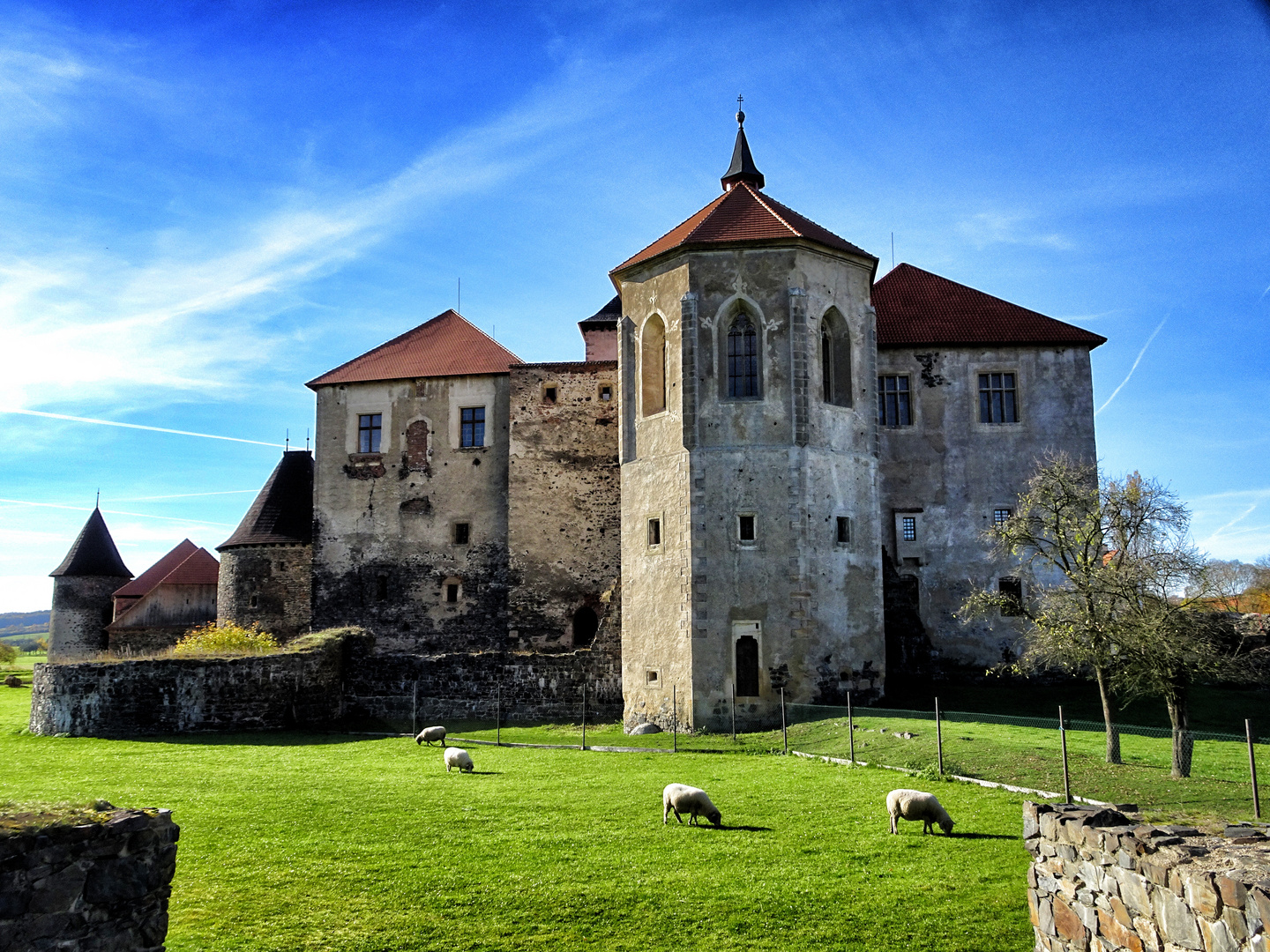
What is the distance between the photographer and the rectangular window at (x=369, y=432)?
36438 millimetres

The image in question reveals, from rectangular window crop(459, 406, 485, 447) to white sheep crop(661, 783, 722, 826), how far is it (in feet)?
78.7

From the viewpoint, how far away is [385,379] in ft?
120

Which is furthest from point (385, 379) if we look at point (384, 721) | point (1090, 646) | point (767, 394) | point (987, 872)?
point (987, 872)

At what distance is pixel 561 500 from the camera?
33750 mm

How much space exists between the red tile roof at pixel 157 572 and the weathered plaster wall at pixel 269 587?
Answer: 11.8 m

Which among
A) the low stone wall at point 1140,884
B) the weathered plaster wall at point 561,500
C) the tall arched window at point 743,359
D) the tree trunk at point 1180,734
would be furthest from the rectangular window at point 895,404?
the low stone wall at point 1140,884

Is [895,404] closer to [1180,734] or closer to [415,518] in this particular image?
[415,518]

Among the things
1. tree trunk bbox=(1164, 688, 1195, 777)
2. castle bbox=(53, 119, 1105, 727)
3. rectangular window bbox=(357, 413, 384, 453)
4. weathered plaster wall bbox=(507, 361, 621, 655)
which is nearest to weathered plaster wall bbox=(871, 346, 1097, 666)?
castle bbox=(53, 119, 1105, 727)

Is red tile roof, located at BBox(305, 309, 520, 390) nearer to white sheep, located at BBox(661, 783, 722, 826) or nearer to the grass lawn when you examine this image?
the grass lawn

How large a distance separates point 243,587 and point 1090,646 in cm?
2939

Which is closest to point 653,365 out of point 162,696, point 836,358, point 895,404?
point 836,358

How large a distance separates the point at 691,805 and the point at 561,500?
21.4 meters

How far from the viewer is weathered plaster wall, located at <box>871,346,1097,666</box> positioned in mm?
29641

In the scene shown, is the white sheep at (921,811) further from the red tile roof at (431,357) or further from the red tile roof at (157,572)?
the red tile roof at (157,572)
